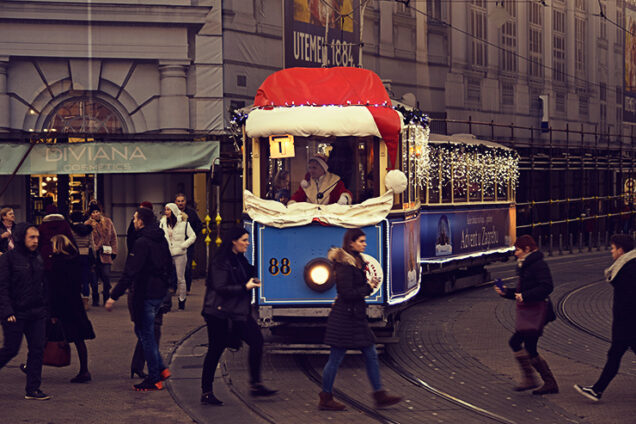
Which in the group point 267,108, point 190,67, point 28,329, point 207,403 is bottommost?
point 207,403

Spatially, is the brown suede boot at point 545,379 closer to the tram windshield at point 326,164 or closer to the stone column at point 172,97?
the tram windshield at point 326,164

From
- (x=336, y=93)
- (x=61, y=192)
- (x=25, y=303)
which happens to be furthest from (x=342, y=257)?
(x=61, y=192)

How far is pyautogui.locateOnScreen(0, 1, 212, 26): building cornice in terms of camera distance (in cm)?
2112

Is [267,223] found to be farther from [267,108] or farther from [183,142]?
[183,142]

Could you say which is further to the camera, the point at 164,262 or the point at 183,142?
the point at 183,142

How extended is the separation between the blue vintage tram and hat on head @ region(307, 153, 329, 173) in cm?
5

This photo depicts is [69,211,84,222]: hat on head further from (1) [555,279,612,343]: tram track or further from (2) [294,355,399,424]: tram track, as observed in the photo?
(2) [294,355,399,424]: tram track

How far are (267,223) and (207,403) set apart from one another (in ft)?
9.39

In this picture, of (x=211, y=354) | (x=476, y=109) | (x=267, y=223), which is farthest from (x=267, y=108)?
(x=476, y=109)

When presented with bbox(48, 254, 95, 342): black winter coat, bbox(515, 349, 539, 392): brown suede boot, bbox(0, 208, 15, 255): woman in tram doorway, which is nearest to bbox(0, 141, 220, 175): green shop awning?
bbox(0, 208, 15, 255): woman in tram doorway

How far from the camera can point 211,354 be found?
952 cm

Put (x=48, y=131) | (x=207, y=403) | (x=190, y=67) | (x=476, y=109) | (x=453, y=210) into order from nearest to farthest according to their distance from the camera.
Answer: (x=207, y=403) → (x=453, y=210) → (x=48, y=131) → (x=190, y=67) → (x=476, y=109)

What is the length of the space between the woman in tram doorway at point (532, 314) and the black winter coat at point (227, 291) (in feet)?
8.24

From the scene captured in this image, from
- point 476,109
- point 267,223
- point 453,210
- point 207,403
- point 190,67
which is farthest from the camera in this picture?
point 476,109
